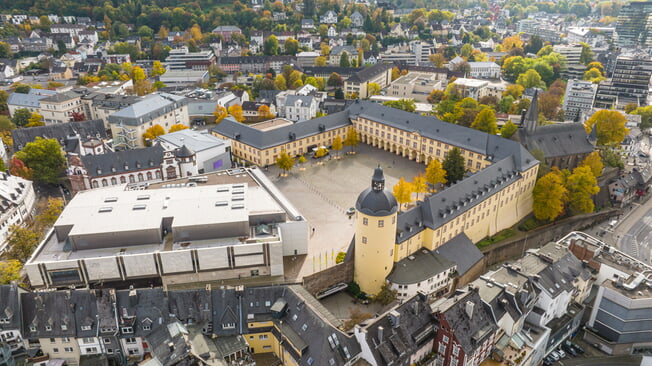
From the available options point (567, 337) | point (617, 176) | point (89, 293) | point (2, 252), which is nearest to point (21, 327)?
point (89, 293)

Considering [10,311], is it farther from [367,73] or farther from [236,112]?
[367,73]

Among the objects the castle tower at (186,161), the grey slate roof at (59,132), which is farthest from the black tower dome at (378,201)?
the grey slate roof at (59,132)

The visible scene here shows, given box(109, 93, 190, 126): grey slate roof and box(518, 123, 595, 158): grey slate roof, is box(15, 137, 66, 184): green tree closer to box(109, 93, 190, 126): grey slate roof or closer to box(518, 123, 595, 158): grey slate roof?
box(109, 93, 190, 126): grey slate roof

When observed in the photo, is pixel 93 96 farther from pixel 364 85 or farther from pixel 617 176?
pixel 617 176

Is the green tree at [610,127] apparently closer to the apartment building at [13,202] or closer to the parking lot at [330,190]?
the parking lot at [330,190]

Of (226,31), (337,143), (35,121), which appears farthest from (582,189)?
(226,31)

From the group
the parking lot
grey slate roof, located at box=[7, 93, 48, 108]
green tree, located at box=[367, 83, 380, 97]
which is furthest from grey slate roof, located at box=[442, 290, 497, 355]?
grey slate roof, located at box=[7, 93, 48, 108]
